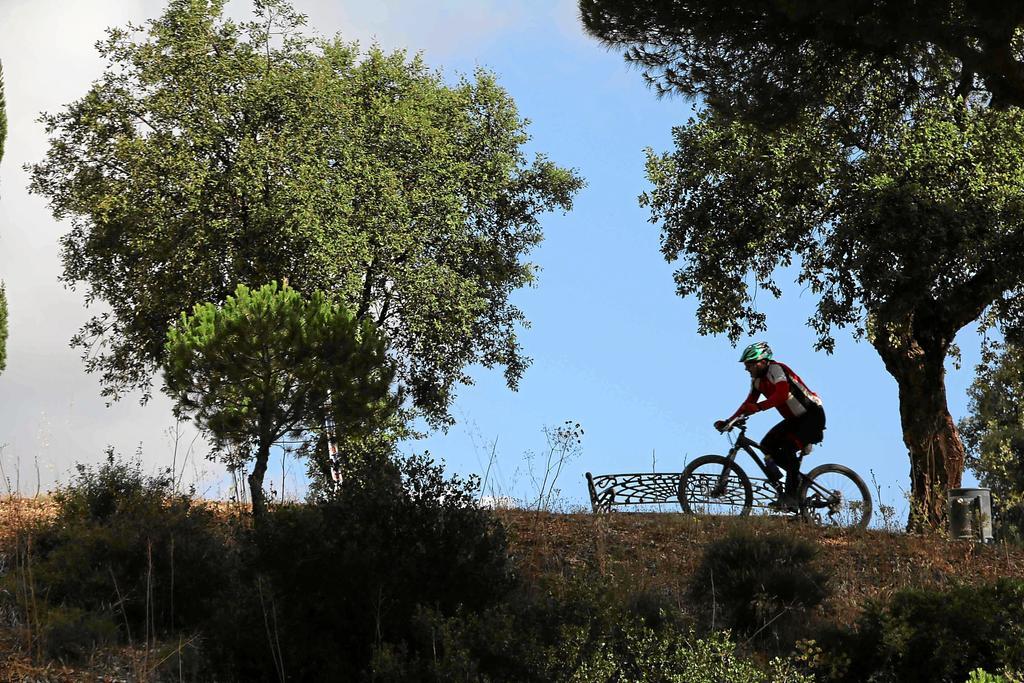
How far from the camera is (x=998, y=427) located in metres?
26.2

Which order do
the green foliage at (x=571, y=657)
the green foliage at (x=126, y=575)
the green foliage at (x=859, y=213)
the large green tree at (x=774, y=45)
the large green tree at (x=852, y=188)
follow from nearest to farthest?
the green foliage at (x=571, y=657)
the green foliage at (x=126, y=575)
the large green tree at (x=774, y=45)
the large green tree at (x=852, y=188)
the green foliage at (x=859, y=213)

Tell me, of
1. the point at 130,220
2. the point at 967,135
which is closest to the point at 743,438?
the point at 967,135

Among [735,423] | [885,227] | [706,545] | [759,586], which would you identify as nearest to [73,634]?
[759,586]

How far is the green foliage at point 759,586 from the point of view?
8102 millimetres

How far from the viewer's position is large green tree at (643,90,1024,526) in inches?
577

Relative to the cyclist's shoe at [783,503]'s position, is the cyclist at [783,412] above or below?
above

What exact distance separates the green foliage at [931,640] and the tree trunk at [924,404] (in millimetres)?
9712

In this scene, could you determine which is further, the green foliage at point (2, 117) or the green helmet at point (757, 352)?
the green foliage at point (2, 117)

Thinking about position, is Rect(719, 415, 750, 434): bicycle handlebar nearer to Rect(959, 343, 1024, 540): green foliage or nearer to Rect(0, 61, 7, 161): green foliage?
Rect(0, 61, 7, 161): green foliage

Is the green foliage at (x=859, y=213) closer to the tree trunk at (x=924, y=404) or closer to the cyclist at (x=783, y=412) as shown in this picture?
the tree trunk at (x=924, y=404)

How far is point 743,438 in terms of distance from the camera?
40.5 feet

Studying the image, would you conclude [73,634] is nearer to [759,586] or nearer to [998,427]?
[759,586]

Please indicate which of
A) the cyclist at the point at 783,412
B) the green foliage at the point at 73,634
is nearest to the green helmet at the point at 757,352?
the cyclist at the point at 783,412

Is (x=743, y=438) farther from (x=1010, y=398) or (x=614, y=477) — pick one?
(x=1010, y=398)
